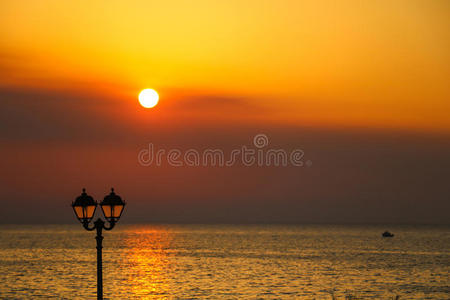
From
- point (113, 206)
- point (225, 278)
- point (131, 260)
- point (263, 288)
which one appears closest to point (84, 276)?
point (225, 278)

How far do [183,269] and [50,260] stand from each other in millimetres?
28751

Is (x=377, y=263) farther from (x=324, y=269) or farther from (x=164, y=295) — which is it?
(x=164, y=295)

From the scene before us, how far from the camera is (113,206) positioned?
19.4 m

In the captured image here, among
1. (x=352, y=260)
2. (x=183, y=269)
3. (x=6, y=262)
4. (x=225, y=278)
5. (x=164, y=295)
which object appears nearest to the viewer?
(x=164, y=295)

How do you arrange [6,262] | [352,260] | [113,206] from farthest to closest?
[352,260] → [6,262] → [113,206]

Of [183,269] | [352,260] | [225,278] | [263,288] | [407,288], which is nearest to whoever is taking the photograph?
[263,288]

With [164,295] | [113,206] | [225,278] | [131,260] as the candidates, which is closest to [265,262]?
[131,260]

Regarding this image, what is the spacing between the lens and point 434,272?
295 feet

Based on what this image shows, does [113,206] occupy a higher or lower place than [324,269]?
higher

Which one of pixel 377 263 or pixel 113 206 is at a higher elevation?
pixel 113 206

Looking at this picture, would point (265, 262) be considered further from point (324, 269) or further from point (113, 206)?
→ point (113, 206)

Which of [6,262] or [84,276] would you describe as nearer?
[84,276]

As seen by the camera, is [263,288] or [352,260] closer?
[263,288]

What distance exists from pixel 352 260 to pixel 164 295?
60.1 m
